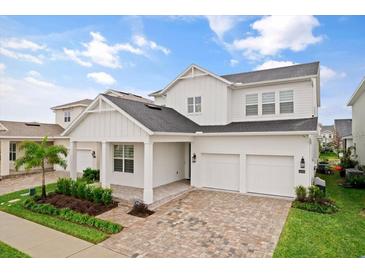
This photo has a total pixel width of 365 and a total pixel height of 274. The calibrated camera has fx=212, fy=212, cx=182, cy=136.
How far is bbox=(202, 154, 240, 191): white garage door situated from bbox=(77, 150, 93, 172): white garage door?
33.5 feet

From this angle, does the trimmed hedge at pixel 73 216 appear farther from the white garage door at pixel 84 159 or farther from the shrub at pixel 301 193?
the shrub at pixel 301 193

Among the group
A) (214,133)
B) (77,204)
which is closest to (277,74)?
(214,133)

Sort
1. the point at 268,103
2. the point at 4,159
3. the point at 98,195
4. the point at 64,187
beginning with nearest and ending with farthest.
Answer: the point at 98,195 < the point at 64,187 < the point at 268,103 < the point at 4,159

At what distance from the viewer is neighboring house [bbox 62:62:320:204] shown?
10219 millimetres

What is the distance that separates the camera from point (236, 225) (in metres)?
7.36

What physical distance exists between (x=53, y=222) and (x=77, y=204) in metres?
1.42

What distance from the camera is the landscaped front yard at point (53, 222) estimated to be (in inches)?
264

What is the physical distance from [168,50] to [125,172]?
36.4 ft

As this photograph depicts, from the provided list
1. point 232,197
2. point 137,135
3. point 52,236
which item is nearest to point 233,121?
point 232,197

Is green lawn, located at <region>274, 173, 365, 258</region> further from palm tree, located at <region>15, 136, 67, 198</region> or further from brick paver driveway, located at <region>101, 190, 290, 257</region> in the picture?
palm tree, located at <region>15, 136, 67, 198</region>

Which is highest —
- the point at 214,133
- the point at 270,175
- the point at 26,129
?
the point at 26,129

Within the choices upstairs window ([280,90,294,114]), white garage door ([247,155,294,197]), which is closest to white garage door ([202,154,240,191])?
white garage door ([247,155,294,197])

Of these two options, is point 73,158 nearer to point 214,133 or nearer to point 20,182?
point 20,182

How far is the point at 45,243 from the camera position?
6.24 m
